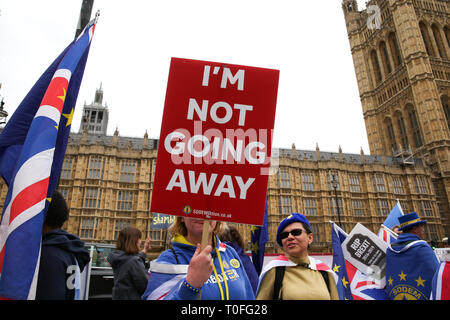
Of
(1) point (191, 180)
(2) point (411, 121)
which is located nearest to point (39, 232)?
(1) point (191, 180)

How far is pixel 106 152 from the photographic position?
2447 centimetres

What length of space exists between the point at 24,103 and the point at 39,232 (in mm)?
1291

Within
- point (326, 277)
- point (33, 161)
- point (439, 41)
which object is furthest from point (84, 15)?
point (439, 41)

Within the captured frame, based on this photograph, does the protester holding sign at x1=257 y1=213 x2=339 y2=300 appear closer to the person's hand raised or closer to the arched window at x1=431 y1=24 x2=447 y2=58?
the person's hand raised

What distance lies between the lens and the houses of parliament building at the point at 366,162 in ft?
76.7

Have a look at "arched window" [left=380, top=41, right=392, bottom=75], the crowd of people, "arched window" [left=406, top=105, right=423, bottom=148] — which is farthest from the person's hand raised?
"arched window" [left=380, top=41, right=392, bottom=75]

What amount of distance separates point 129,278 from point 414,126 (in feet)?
151

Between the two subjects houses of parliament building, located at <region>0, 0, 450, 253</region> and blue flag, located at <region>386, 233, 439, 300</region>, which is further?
houses of parliament building, located at <region>0, 0, 450, 253</region>

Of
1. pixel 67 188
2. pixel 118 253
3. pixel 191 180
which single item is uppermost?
pixel 67 188

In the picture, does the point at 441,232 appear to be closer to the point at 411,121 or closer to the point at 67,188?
the point at 411,121

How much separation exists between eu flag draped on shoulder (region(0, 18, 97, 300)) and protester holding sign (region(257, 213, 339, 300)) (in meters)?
1.61

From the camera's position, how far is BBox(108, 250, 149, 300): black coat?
2.86 m

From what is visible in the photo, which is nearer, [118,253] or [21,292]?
[21,292]

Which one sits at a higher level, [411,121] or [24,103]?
[411,121]
